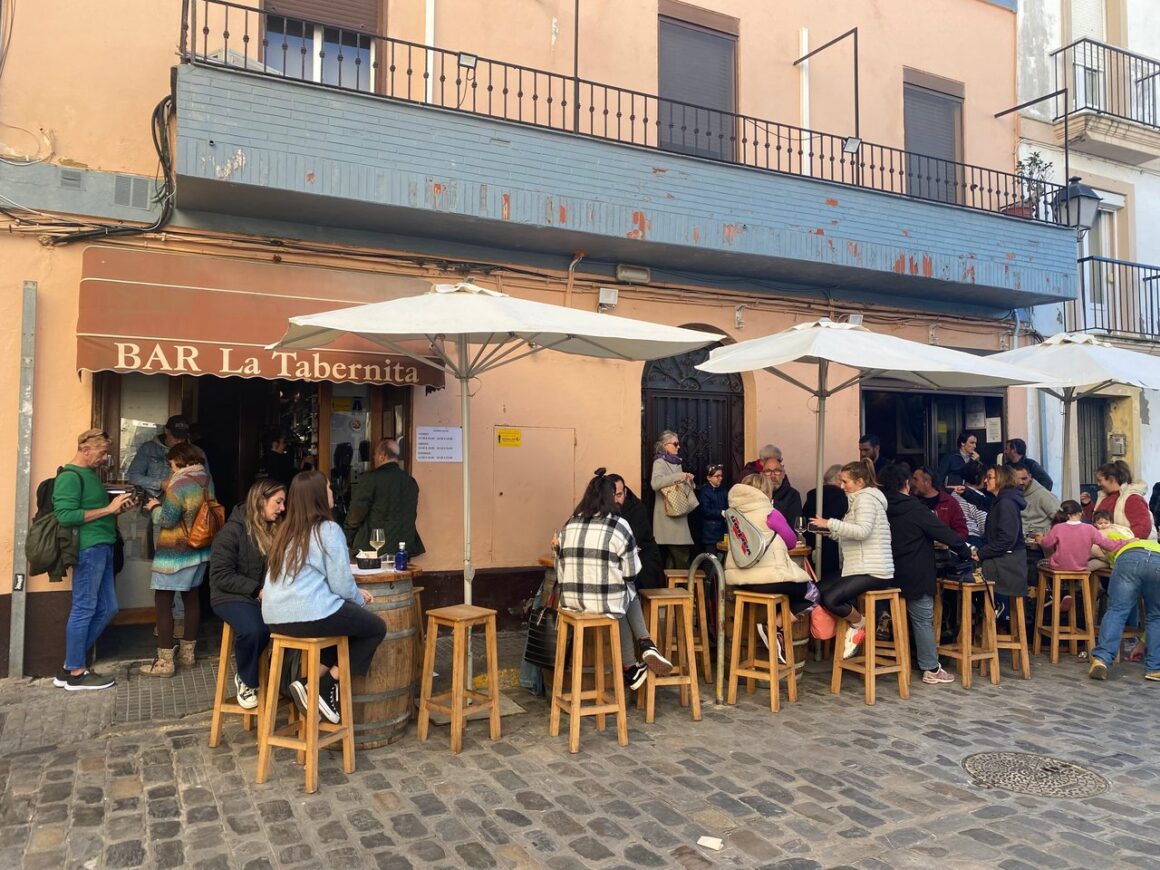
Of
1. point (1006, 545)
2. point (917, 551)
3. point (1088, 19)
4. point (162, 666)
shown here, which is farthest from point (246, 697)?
point (1088, 19)

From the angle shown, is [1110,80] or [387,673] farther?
[1110,80]

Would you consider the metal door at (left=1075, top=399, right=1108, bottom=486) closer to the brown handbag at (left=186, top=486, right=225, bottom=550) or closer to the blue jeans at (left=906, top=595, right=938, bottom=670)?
the blue jeans at (left=906, top=595, right=938, bottom=670)

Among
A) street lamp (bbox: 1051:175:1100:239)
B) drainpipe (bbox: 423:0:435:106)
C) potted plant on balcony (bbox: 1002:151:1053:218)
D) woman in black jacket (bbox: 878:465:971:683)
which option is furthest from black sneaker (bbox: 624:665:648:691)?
street lamp (bbox: 1051:175:1100:239)

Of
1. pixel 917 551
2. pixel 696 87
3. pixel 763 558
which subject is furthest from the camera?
pixel 696 87

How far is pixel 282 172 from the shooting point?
251 inches

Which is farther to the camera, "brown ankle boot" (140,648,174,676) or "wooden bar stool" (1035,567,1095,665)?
"wooden bar stool" (1035,567,1095,665)

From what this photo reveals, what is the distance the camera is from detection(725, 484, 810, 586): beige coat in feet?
18.6

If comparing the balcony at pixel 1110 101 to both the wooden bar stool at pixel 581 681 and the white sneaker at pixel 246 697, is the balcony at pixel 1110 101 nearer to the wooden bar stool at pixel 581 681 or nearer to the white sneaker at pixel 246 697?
the wooden bar stool at pixel 581 681

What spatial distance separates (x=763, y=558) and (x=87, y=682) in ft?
16.3

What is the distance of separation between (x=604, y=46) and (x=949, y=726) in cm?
725

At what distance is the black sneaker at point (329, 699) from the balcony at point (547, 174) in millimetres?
3991

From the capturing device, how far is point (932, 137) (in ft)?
35.4

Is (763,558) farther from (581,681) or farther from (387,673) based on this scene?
(387,673)

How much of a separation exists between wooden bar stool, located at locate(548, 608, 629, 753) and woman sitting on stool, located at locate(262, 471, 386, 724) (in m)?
1.19
